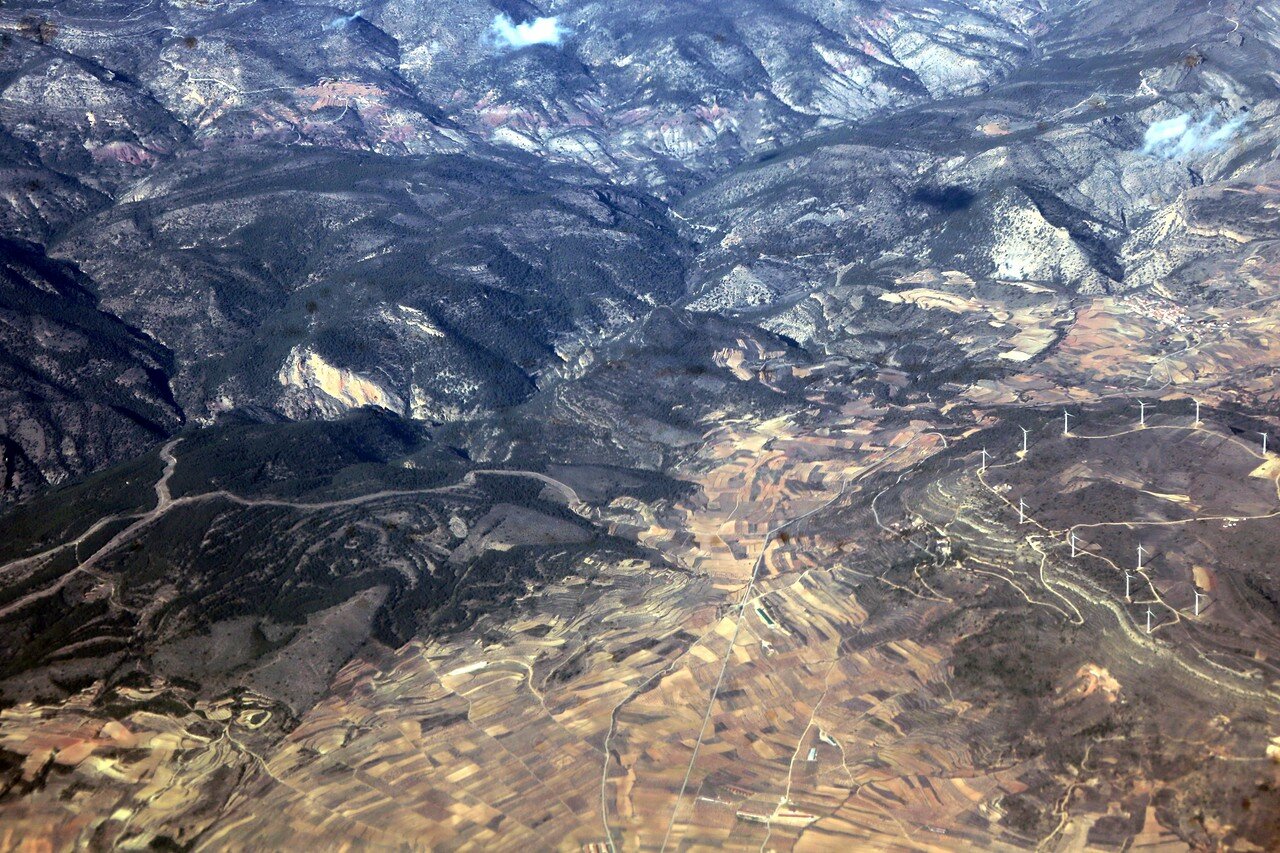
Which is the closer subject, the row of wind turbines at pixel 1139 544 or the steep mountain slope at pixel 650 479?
the steep mountain slope at pixel 650 479

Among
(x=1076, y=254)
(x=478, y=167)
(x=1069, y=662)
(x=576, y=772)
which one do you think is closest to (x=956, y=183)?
(x=1076, y=254)

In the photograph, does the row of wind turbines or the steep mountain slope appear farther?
the row of wind turbines

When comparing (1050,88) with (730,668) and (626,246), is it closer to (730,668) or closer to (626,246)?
(626,246)

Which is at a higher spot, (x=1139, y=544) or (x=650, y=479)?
(x=650, y=479)

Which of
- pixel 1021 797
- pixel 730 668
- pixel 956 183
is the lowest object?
pixel 1021 797

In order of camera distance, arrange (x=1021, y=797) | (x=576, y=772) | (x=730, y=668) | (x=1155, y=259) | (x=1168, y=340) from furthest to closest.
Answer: (x=1155, y=259) < (x=1168, y=340) < (x=730, y=668) < (x=576, y=772) < (x=1021, y=797)

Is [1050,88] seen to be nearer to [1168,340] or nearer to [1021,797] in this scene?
[1168,340]

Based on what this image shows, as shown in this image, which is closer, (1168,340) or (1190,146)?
(1168,340)

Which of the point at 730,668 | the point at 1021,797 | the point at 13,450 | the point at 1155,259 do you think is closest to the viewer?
the point at 1021,797

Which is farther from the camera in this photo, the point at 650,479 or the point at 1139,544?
the point at 650,479

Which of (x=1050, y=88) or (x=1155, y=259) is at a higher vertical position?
(x=1050, y=88)
